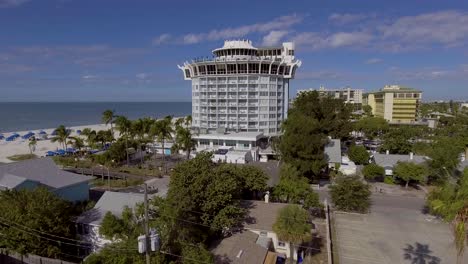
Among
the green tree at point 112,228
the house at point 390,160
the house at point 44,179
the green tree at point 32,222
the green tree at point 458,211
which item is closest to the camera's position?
the green tree at point 458,211

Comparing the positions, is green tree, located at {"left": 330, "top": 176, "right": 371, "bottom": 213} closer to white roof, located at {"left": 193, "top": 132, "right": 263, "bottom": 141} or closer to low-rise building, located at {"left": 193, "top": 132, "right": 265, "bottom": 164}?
low-rise building, located at {"left": 193, "top": 132, "right": 265, "bottom": 164}

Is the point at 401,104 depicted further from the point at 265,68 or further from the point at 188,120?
the point at 188,120

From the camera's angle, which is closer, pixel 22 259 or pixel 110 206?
pixel 22 259

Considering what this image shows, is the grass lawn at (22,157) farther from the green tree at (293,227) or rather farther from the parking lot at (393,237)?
the parking lot at (393,237)

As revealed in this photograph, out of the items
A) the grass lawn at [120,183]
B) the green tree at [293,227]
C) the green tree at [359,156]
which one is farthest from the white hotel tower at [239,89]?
the green tree at [293,227]

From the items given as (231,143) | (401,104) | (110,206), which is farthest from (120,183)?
(401,104)

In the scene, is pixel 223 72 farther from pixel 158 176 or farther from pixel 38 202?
pixel 38 202

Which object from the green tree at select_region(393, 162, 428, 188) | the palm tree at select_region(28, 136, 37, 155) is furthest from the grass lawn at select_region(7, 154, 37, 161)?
the green tree at select_region(393, 162, 428, 188)
